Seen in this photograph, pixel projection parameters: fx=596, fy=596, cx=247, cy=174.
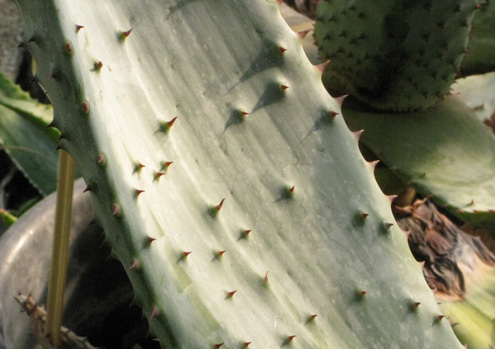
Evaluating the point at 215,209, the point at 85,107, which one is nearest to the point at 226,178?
the point at 215,209

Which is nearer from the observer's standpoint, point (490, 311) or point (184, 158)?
point (184, 158)

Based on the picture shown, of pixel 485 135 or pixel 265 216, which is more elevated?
pixel 265 216

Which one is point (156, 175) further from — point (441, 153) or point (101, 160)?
point (441, 153)

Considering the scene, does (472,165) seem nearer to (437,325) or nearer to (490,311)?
(490,311)

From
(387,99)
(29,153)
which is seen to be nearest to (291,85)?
(387,99)

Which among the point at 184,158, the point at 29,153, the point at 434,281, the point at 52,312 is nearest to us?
the point at 184,158

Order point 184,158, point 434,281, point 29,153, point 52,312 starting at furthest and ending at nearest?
1. point 29,153
2. point 434,281
3. point 52,312
4. point 184,158

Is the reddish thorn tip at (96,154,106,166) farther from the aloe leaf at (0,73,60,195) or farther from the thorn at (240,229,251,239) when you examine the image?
the aloe leaf at (0,73,60,195)
